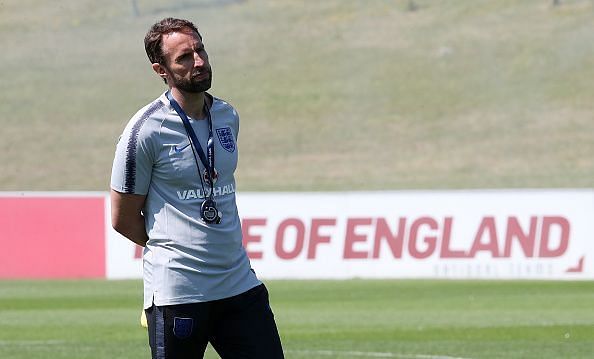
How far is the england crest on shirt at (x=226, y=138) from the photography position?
555 cm

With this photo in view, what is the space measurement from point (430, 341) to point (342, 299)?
4.77 meters

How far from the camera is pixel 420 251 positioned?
19516 mm

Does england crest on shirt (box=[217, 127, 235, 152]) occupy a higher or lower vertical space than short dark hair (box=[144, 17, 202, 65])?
lower

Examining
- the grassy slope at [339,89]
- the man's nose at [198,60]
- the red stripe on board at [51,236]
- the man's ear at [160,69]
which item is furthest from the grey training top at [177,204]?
the grassy slope at [339,89]

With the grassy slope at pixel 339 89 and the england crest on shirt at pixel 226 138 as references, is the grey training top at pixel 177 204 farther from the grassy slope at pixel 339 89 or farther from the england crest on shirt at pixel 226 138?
the grassy slope at pixel 339 89

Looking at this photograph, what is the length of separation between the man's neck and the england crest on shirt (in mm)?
121

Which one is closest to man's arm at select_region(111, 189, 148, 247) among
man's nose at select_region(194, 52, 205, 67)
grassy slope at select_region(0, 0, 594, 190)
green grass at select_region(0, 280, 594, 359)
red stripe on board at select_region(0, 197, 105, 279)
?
man's nose at select_region(194, 52, 205, 67)

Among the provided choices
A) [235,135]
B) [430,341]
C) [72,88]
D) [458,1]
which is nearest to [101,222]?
[430,341]

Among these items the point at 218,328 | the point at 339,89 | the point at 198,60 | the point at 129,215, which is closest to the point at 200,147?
the point at 198,60

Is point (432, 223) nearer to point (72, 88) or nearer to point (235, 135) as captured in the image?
point (235, 135)

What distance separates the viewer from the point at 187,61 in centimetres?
545

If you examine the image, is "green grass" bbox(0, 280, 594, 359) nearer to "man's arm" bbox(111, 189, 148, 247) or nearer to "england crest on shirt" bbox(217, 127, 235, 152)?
"man's arm" bbox(111, 189, 148, 247)

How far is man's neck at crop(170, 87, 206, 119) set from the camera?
217 inches

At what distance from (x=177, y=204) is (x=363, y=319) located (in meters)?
9.68
